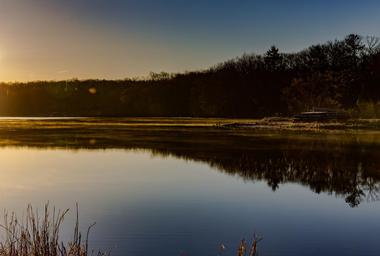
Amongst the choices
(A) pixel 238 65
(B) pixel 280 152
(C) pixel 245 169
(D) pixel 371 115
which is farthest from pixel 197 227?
(A) pixel 238 65

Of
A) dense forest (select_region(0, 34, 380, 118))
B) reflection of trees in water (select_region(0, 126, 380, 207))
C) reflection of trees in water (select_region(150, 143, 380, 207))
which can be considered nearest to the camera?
reflection of trees in water (select_region(150, 143, 380, 207))

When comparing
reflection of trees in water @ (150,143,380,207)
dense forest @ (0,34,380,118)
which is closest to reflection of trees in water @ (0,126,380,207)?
reflection of trees in water @ (150,143,380,207)

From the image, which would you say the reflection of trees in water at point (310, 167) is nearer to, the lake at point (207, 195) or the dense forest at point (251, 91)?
Result: the lake at point (207, 195)

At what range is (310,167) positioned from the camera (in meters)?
26.1

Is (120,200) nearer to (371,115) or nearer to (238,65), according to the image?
(371,115)

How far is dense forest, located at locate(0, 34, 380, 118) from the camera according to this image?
311 feet

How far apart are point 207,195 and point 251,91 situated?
4081 inches

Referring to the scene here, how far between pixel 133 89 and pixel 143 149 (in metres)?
141

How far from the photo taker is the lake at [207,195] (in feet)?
39.6

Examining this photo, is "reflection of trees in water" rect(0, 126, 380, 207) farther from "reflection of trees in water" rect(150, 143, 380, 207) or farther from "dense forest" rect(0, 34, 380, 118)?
"dense forest" rect(0, 34, 380, 118)

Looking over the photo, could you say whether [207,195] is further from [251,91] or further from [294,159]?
[251,91]

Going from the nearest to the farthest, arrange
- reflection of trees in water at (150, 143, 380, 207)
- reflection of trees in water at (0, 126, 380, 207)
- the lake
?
the lake → reflection of trees in water at (150, 143, 380, 207) → reflection of trees in water at (0, 126, 380, 207)

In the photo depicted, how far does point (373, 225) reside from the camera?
45.6 ft

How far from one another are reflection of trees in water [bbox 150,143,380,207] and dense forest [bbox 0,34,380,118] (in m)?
39.3
